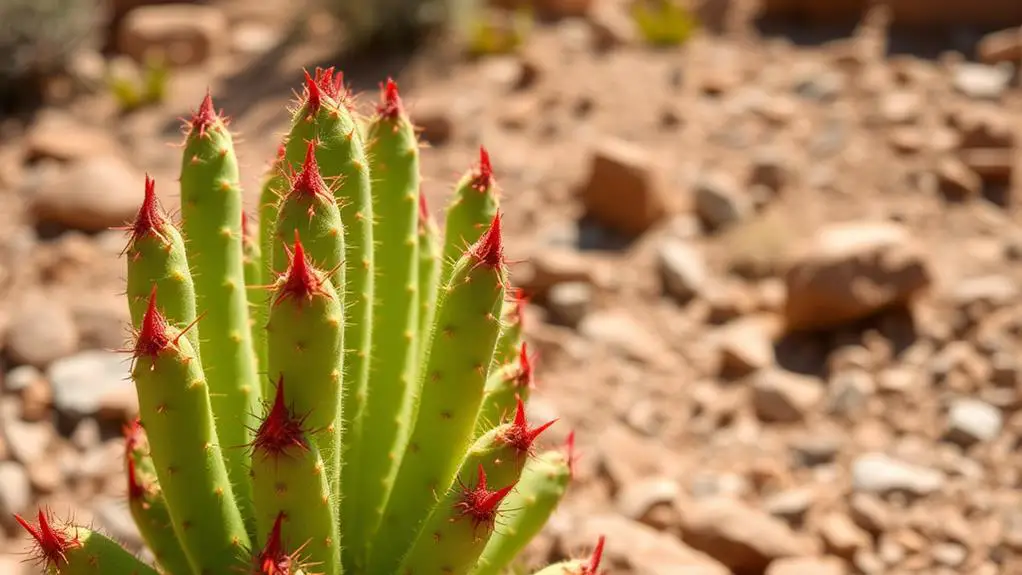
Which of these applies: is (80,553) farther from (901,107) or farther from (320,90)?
(901,107)

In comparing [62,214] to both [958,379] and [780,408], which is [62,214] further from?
[958,379]

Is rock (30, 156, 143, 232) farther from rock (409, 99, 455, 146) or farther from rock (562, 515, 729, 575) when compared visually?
rock (562, 515, 729, 575)

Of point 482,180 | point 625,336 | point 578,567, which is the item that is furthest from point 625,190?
point 578,567

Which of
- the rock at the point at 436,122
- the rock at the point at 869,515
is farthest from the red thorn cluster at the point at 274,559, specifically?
the rock at the point at 436,122

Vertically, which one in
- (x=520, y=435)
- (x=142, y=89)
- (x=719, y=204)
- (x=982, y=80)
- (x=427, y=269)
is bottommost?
(x=719, y=204)

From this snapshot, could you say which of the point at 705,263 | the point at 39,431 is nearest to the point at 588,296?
the point at 705,263

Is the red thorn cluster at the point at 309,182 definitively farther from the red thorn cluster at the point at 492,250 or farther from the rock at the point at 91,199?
the rock at the point at 91,199

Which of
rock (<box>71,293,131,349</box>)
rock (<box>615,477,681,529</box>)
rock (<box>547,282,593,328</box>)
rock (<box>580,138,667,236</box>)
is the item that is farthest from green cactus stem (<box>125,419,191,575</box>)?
rock (<box>580,138,667,236</box>)
